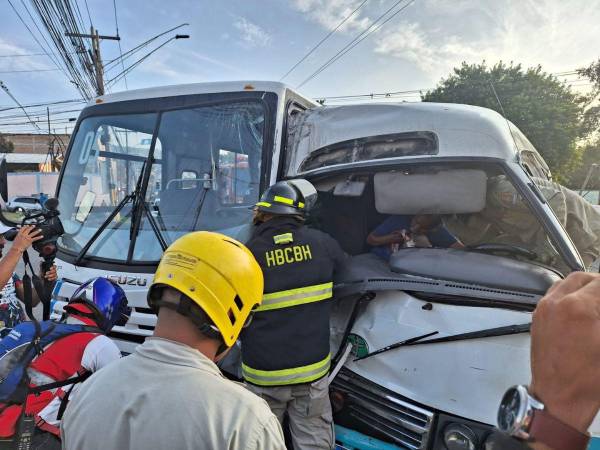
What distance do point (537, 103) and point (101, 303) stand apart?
59.0 ft

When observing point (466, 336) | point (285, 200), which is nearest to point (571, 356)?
point (466, 336)

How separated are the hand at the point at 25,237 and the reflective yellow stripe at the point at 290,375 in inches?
70.6

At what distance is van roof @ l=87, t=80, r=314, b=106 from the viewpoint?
296 centimetres

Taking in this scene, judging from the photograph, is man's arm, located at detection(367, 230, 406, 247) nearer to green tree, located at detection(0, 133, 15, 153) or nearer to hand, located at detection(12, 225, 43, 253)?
A: hand, located at detection(12, 225, 43, 253)

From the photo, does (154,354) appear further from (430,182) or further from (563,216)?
(563,216)

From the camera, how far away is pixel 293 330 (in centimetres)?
217

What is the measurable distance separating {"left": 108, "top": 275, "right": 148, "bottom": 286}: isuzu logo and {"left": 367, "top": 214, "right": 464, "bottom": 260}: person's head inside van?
1679mm

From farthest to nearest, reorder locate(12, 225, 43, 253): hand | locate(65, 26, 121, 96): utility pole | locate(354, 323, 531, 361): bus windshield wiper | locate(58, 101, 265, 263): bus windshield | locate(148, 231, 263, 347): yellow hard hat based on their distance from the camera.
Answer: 1. locate(65, 26, 121, 96): utility pole
2. locate(58, 101, 265, 263): bus windshield
3. locate(12, 225, 43, 253): hand
4. locate(354, 323, 531, 361): bus windshield wiper
5. locate(148, 231, 263, 347): yellow hard hat

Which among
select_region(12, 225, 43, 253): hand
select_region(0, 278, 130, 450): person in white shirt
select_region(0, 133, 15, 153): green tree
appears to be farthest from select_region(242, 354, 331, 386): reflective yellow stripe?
select_region(0, 133, 15, 153): green tree

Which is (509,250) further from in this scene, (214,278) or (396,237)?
(214,278)

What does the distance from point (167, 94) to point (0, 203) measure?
1523 millimetres

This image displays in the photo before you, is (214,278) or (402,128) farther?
(402,128)

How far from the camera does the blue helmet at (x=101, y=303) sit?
90.8 inches

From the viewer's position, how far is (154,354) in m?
1.08
